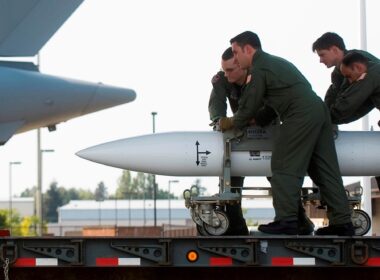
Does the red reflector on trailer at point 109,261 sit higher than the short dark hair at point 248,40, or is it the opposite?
the short dark hair at point 248,40

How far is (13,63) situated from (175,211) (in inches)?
3702

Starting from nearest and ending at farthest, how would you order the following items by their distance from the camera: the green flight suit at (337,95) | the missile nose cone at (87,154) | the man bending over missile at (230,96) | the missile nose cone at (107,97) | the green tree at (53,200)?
the green flight suit at (337,95) < the man bending over missile at (230,96) < the missile nose cone at (87,154) < the missile nose cone at (107,97) < the green tree at (53,200)

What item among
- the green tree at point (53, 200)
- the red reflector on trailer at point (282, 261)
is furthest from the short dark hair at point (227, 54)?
the green tree at point (53, 200)

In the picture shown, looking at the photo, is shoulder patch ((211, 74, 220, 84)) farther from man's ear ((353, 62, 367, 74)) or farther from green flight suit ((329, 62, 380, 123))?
man's ear ((353, 62, 367, 74))

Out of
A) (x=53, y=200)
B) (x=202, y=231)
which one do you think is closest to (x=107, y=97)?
(x=202, y=231)

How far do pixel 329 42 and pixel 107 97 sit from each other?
7.23 m

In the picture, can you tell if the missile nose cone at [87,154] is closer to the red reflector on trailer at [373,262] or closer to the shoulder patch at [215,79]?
the shoulder patch at [215,79]

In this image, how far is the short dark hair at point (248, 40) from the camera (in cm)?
554

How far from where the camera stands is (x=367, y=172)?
6578mm

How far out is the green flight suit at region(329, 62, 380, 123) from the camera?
230 inches

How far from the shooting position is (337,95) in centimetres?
633

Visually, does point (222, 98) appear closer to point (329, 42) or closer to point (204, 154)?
point (204, 154)

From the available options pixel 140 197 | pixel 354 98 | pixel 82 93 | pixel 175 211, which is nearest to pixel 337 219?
pixel 354 98

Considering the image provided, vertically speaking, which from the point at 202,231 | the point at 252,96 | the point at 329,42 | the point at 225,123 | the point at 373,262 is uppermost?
the point at 329,42
